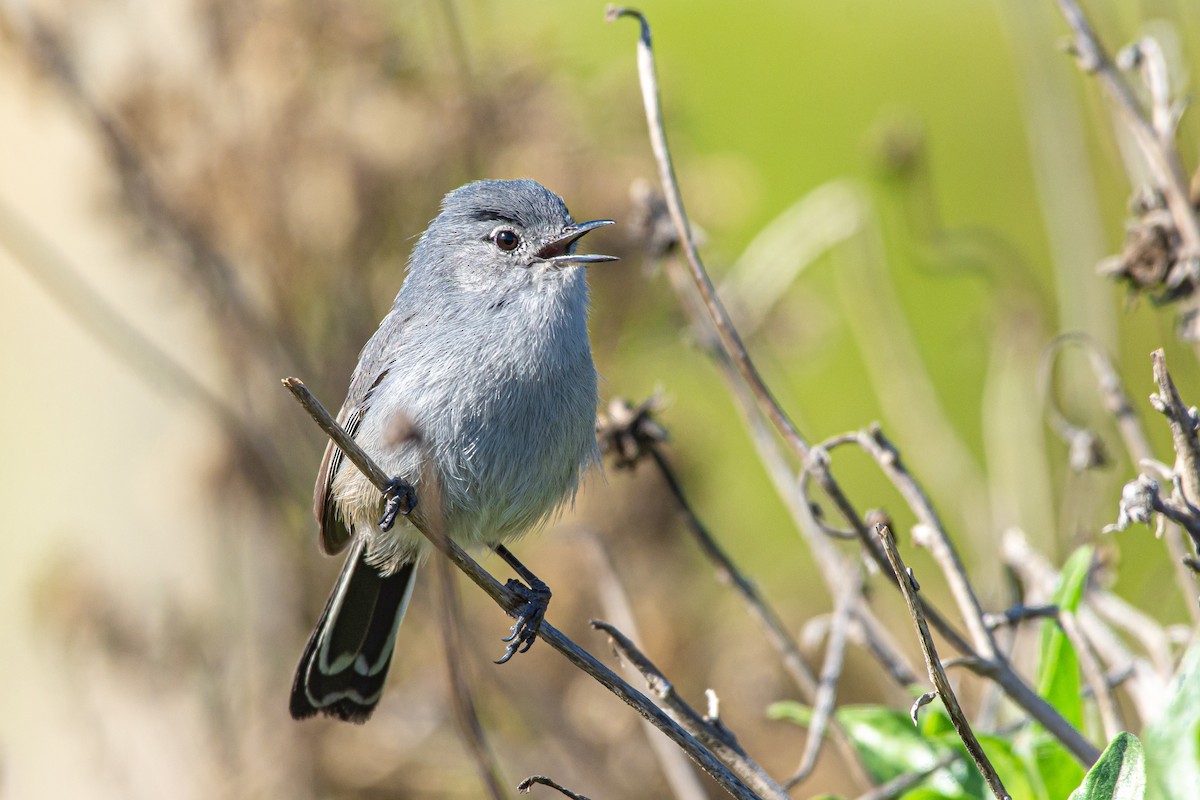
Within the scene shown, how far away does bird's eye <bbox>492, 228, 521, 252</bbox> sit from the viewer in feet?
10.1

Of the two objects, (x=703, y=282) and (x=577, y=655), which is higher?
(x=703, y=282)

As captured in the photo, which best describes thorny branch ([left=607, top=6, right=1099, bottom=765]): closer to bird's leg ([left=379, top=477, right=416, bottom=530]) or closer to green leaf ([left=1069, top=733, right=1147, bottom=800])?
green leaf ([left=1069, top=733, right=1147, bottom=800])

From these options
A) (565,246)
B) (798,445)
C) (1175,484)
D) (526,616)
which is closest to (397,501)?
(526,616)

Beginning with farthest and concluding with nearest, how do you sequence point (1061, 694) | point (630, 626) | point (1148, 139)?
point (630, 626) → point (1148, 139) → point (1061, 694)

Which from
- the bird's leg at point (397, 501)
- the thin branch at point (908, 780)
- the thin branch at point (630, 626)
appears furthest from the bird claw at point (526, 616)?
the thin branch at point (908, 780)

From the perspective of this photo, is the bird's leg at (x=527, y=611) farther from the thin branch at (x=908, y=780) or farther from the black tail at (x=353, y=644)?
the thin branch at (x=908, y=780)

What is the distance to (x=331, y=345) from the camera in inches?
162

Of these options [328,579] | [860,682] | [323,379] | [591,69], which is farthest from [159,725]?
[591,69]

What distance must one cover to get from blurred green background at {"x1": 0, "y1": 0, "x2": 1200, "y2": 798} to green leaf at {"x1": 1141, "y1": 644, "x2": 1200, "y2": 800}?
4.81ft

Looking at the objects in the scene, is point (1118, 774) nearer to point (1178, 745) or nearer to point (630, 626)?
point (1178, 745)

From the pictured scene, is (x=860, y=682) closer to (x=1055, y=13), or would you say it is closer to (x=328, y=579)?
(x=328, y=579)

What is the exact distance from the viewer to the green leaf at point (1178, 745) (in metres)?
1.73

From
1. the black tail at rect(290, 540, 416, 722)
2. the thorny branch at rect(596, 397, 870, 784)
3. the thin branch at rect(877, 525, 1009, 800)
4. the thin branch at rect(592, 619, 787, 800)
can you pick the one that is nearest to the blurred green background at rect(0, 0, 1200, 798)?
the black tail at rect(290, 540, 416, 722)

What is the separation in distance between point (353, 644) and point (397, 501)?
0.57m
